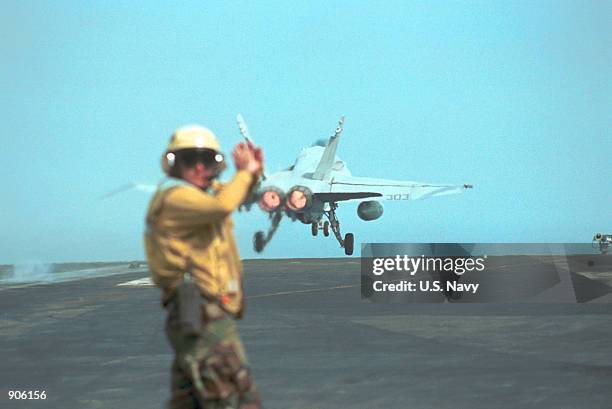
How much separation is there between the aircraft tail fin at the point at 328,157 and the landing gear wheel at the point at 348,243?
6.50m

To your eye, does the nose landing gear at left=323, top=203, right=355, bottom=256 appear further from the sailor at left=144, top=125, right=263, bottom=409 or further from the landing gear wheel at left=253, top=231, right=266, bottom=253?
the sailor at left=144, top=125, right=263, bottom=409

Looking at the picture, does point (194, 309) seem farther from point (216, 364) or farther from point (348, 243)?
point (348, 243)

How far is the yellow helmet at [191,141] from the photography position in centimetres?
633

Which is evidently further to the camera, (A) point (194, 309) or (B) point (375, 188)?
(B) point (375, 188)

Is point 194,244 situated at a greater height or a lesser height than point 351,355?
greater

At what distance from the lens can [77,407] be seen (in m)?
12.8

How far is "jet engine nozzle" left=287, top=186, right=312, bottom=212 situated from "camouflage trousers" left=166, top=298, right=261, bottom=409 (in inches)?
1396

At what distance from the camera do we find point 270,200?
4053 cm

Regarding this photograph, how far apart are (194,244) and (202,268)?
0.19 meters

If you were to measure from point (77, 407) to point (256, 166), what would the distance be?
8.00 m

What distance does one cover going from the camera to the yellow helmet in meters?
6.33

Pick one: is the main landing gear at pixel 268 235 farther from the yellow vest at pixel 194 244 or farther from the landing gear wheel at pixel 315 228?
the yellow vest at pixel 194 244

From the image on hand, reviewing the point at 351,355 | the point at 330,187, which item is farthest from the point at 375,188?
the point at 351,355

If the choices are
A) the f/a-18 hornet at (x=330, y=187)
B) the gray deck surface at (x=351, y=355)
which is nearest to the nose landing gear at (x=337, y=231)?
the f/a-18 hornet at (x=330, y=187)
